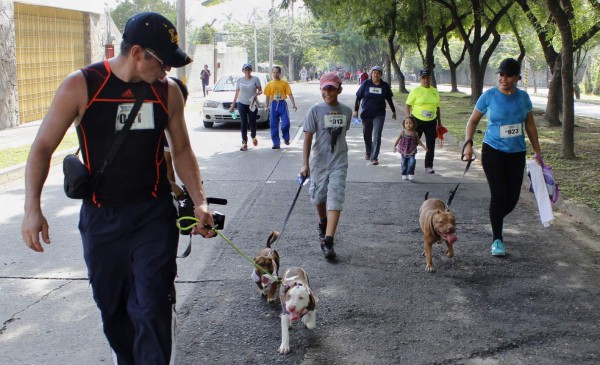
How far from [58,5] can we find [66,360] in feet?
58.5

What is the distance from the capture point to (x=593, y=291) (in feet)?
17.7

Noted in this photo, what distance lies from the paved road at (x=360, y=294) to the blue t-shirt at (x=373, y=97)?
3451 millimetres

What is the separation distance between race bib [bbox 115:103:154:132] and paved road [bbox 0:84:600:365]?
167 cm

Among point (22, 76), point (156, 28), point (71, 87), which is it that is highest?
point (22, 76)

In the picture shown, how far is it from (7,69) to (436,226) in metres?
14.8

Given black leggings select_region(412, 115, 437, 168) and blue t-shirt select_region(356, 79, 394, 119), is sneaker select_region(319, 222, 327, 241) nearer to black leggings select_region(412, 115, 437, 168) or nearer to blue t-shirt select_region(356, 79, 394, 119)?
black leggings select_region(412, 115, 437, 168)

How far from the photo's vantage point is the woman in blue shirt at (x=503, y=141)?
6.27 metres

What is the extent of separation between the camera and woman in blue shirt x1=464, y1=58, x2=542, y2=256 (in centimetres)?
627

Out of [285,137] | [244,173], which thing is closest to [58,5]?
[285,137]

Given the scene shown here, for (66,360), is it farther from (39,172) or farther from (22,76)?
(22,76)

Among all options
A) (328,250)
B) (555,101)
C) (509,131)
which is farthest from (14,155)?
(555,101)

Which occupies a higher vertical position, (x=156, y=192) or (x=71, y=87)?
(x=71, y=87)

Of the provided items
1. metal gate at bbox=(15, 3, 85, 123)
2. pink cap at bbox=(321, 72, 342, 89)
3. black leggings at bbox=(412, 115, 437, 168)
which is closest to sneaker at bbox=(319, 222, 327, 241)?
pink cap at bbox=(321, 72, 342, 89)

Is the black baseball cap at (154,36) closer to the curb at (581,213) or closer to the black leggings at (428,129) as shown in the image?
the curb at (581,213)
